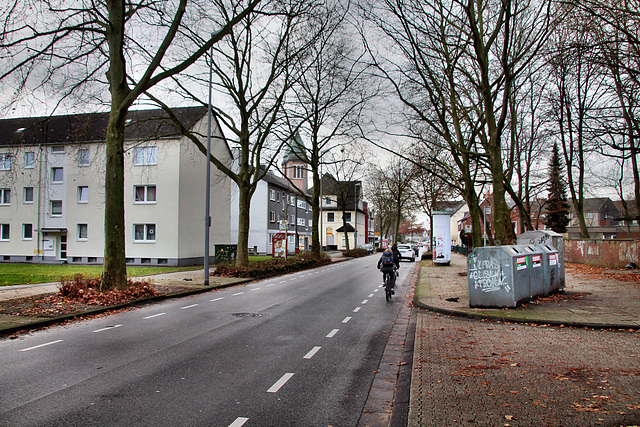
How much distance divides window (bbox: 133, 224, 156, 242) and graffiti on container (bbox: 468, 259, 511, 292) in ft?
79.8

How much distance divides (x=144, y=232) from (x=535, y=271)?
84.0ft

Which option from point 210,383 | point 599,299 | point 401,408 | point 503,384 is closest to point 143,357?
point 210,383

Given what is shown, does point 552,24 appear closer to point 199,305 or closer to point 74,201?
point 199,305

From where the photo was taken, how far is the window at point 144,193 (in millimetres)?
30969

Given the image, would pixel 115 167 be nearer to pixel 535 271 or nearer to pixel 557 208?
pixel 535 271

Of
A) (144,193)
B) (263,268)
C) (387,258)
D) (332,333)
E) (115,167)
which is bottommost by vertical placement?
(332,333)

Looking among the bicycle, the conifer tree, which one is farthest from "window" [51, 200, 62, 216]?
the conifer tree

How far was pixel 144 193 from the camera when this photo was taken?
102 feet

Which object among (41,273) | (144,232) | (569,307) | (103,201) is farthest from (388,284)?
(103,201)

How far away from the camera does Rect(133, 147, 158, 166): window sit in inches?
1214

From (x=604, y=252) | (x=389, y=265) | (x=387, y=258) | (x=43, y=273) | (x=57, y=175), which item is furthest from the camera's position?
(x=57, y=175)

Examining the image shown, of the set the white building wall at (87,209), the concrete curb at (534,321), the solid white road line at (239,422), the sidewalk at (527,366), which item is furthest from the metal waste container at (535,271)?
the white building wall at (87,209)

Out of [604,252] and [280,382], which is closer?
[280,382]

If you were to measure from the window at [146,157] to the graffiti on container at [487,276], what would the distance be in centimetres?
2516
